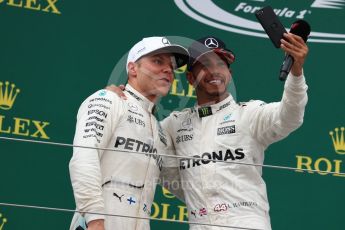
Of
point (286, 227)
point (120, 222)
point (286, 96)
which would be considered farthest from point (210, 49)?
point (286, 227)

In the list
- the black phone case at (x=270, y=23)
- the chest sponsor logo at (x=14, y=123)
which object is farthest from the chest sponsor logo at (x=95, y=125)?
the chest sponsor logo at (x=14, y=123)

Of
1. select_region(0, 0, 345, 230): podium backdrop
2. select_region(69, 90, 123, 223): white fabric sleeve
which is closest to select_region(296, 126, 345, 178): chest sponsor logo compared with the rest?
select_region(0, 0, 345, 230): podium backdrop

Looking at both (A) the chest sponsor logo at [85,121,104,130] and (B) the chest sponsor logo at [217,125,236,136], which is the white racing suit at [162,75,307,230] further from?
(A) the chest sponsor logo at [85,121,104,130]

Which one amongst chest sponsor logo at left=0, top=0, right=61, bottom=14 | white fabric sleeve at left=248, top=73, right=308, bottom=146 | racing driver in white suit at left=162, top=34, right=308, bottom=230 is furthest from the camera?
chest sponsor logo at left=0, top=0, right=61, bottom=14

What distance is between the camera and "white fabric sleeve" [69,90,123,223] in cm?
271

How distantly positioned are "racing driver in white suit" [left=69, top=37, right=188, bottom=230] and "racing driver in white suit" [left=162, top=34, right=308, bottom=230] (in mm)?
95

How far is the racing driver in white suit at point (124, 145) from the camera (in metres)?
2.74

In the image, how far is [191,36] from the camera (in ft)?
13.1

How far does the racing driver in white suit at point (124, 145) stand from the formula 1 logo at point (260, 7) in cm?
94

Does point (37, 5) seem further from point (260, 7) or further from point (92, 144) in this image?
point (92, 144)

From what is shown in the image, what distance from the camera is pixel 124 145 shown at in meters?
2.93

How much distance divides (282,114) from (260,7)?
1.27m

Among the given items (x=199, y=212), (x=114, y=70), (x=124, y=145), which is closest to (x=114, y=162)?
(x=124, y=145)

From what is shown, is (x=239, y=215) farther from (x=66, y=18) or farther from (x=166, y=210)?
(x=66, y=18)
